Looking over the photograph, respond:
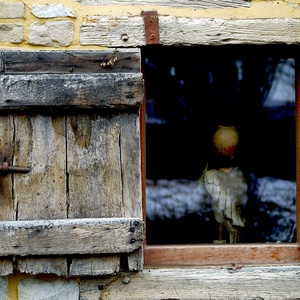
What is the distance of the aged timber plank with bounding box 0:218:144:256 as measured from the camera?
236 cm

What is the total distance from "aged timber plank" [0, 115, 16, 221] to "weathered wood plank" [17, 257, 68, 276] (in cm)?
20

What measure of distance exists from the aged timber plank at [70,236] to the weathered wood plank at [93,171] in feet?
0.23

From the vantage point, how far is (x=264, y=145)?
3271 mm

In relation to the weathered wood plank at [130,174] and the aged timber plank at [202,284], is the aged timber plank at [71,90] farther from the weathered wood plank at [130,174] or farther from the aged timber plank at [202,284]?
the aged timber plank at [202,284]

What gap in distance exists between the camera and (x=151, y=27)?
255 centimetres

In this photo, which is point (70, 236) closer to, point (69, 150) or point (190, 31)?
point (69, 150)

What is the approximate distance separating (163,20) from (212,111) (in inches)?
30.6

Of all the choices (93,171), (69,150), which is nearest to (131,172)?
(93,171)

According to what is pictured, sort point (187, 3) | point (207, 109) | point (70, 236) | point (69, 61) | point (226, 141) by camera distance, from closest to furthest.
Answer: point (70, 236), point (69, 61), point (187, 3), point (226, 141), point (207, 109)

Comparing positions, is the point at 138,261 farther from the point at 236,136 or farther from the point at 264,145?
the point at 264,145

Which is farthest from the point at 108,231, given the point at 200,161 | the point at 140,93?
the point at 200,161

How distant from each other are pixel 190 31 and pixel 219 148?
708mm

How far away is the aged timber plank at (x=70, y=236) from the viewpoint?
→ 236cm

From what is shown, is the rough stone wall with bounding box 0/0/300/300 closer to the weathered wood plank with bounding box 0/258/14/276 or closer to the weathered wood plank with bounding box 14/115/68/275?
the weathered wood plank with bounding box 0/258/14/276
